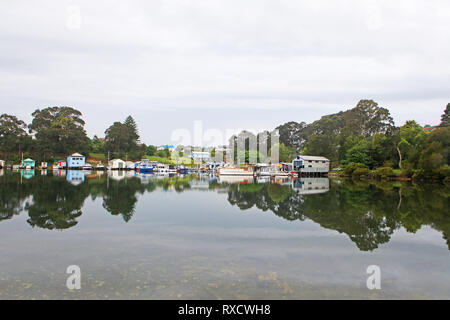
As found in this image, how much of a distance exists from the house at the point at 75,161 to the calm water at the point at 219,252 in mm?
71587

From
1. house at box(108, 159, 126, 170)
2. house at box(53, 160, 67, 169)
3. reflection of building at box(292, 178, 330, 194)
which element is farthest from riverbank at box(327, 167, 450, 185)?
house at box(53, 160, 67, 169)

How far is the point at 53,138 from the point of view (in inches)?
3292

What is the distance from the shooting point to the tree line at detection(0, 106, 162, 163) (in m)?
79.6

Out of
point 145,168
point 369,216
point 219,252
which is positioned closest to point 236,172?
point 145,168

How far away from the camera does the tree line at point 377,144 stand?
41.2 m

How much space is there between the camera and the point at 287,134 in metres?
117

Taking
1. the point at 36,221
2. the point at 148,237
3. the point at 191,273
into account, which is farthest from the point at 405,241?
the point at 36,221

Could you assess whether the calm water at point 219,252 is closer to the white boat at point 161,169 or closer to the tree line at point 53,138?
the white boat at point 161,169

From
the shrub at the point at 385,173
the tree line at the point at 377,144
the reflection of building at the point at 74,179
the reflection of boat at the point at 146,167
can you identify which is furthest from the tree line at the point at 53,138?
the shrub at the point at 385,173

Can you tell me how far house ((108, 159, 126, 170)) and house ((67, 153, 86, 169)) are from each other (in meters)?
6.97
